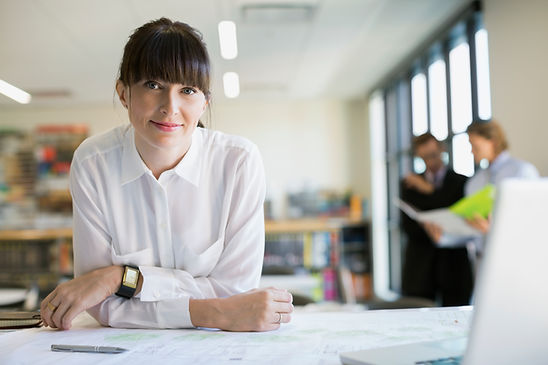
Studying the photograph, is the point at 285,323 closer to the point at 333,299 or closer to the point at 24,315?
the point at 24,315

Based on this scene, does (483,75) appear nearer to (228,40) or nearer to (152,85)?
(228,40)

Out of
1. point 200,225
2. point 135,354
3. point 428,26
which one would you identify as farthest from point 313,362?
point 428,26

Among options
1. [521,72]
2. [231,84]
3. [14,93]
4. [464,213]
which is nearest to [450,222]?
[464,213]

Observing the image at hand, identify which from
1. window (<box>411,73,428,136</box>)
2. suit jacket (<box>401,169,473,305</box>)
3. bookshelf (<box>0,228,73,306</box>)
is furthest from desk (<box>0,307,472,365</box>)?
bookshelf (<box>0,228,73,306</box>)

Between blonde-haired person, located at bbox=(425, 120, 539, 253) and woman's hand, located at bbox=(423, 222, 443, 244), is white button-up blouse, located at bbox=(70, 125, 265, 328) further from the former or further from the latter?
woman's hand, located at bbox=(423, 222, 443, 244)

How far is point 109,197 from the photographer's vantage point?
1268 mm

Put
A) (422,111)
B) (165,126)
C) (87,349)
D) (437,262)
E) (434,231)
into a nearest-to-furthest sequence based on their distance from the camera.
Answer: (87,349) → (165,126) → (434,231) → (437,262) → (422,111)

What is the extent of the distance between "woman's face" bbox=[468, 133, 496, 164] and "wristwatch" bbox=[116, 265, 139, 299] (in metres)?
2.31

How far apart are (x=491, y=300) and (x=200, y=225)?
2.71 feet

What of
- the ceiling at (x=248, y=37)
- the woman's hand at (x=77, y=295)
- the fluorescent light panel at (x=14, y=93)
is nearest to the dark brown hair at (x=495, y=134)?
the ceiling at (x=248, y=37)

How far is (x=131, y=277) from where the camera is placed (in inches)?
47.3

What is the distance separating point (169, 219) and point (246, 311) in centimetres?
31

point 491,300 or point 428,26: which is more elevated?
point 428,26

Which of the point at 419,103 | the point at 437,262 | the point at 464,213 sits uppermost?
the point at 419,103
